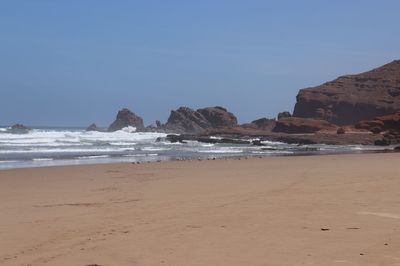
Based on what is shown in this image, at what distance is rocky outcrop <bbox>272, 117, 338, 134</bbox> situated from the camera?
67.6 m

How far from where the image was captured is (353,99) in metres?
83.2

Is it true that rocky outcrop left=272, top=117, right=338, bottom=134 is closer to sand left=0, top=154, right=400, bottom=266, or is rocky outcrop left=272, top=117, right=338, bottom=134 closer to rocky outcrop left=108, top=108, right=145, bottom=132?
rocky outcrop left=108, top=108, right=145, bottom=132

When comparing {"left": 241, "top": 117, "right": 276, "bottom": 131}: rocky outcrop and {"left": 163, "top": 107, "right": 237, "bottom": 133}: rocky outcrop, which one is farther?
{"left": 163, "top": 107, "right": 237, "bottom": 133}: rocky outcrop

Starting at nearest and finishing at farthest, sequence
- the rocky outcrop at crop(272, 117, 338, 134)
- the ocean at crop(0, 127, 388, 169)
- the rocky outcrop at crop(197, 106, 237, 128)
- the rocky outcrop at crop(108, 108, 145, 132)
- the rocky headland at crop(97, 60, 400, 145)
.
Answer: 1. the ocean at crop(0, 127, 388, 169)
2. the rocky headland at crop(97, 60, 400, 145)
3. the rocky outcrop at crop(272, 117, 338, 134)
4. the rocky outcrop at crop(197, 106, 237, 128)
5. the rocky outcrop at crop(108, 108, 145, 132)

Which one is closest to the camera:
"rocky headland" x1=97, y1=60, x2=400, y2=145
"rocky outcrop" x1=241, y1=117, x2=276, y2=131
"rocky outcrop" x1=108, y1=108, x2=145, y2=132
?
"rocky headland" x1=97, y1=60, x2=400, y2=145

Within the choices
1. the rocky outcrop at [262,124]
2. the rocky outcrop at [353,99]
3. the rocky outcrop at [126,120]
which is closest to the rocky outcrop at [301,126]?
the rocky outcrop at [353,99]

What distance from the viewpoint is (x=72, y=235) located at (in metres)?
6.89

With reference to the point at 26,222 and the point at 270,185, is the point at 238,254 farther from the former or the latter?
the point at 270,185

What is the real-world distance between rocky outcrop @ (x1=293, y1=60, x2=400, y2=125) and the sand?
7134 cm

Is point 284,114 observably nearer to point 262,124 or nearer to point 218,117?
point 262,124

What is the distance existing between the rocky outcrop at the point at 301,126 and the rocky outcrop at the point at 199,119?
126 ft

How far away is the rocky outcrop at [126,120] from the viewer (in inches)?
4739

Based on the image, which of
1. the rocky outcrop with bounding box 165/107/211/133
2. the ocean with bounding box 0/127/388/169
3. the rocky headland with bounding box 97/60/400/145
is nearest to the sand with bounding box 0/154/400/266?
the ocean with bounding box 0/127/388/169

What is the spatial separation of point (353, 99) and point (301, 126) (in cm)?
1843
